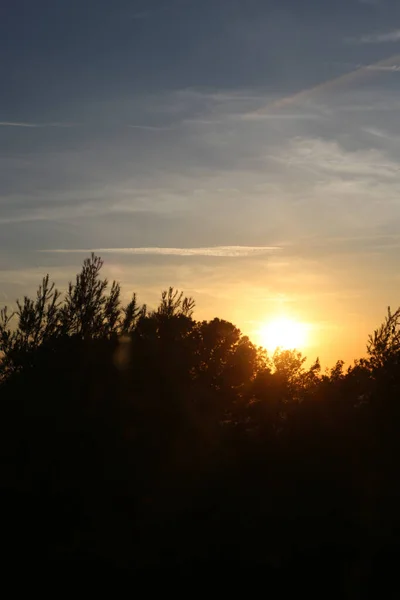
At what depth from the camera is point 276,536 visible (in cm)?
1584

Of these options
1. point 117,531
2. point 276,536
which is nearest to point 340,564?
point 276,536

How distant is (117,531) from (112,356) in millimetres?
10937

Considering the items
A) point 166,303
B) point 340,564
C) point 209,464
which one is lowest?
point 340,564

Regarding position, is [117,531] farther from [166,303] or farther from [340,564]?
[166,303]

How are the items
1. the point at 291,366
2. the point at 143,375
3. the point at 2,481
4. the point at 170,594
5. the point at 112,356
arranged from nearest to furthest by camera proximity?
the point at 170,594 < the point at 2,481 < the point at 143,375 < the point at 112,356 < the point at 291,366

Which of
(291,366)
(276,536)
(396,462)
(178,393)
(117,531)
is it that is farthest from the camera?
(291,366)

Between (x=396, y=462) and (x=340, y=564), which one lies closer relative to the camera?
(x=340, y=564)

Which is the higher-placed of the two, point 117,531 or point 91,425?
point 91,425

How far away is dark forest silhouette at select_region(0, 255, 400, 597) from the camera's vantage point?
15.6m

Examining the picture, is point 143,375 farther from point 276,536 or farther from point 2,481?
point 276,536

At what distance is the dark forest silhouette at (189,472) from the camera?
51.0ft

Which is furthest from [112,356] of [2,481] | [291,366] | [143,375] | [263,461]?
[291,366]

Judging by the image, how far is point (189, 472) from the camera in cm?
1905

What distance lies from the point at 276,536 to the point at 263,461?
10.4 ft
